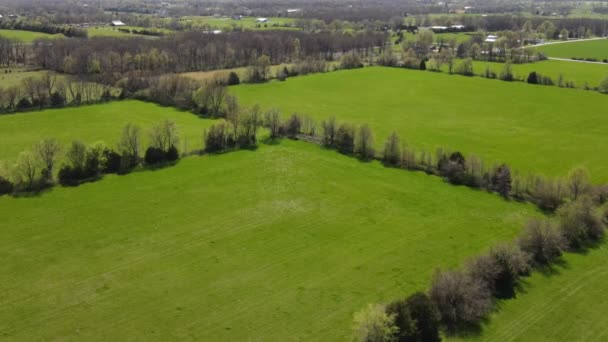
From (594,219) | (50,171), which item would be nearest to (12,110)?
(50,171)

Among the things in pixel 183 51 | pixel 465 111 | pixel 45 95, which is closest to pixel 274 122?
pixel 465 111

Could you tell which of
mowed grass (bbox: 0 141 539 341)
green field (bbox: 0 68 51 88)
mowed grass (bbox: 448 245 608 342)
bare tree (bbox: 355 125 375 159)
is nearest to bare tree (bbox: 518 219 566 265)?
mowed grass (bbox: 448 245 608 342)

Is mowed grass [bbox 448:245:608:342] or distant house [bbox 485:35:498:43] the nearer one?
mowed grass [bbox 448:245:608:342]

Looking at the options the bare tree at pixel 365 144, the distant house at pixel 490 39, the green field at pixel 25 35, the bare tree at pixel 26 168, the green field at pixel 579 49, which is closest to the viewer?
the bare tree at pixel 26 168

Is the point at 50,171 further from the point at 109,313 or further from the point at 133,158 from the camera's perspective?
the point at 109,313

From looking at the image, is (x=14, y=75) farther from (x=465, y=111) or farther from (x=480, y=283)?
(x=480, y=283)

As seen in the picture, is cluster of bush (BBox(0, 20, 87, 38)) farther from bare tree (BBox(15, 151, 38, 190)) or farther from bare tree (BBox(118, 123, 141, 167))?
bare tree (BBox(15, 151, 38, 190))

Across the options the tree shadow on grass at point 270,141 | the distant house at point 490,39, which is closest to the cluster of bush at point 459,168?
the tree shadow on grass at point 270,141

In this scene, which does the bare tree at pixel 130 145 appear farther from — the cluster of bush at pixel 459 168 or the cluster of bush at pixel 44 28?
the cluster of bush at pixel 44 28

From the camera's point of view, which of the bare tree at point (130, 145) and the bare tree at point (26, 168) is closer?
the bare tree at point (26, 168)
